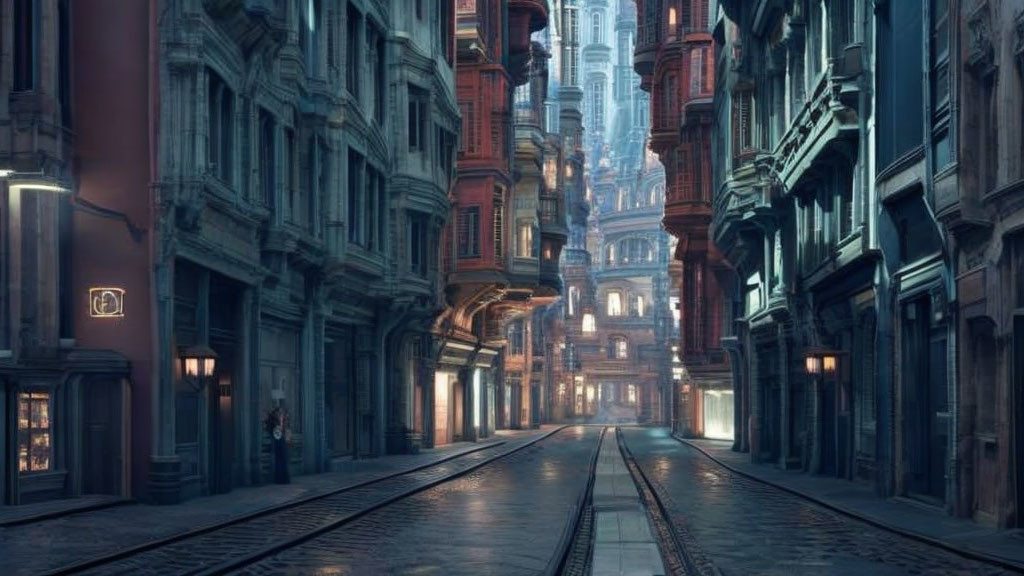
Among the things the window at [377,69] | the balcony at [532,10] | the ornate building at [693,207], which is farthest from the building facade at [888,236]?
the balcony at [532,10]

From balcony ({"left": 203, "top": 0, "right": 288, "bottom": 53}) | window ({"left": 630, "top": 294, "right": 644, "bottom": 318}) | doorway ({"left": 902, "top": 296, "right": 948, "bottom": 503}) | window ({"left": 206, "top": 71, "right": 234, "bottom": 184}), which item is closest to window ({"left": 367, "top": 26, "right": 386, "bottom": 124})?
balcony ({"left": 203, "top": 0, "right": 288, "bottom": 53})

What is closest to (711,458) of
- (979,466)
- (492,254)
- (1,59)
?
(492,254)

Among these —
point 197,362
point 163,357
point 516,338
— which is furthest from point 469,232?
point 516,338

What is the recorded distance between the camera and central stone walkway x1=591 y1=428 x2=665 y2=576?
1565 centimetres

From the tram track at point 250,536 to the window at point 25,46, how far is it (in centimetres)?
810

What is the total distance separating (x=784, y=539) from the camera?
19266 mm

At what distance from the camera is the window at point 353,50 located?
40.6 meters

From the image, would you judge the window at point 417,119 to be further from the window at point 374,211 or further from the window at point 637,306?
the window at point 637,306

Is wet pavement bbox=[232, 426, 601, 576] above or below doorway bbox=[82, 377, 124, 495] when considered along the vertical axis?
below

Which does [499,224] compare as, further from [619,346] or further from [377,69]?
[619,346]

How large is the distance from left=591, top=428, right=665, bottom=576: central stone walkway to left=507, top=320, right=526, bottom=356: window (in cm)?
6121

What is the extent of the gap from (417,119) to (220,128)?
19896 millimetres

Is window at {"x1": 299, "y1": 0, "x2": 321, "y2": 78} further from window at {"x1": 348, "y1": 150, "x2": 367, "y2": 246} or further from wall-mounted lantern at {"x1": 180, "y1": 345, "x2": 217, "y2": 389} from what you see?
wall-mounted lantern at {"x1": 180, "y1": 345, "x2": 217, "y2": 389}

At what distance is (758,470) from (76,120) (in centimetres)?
2208
